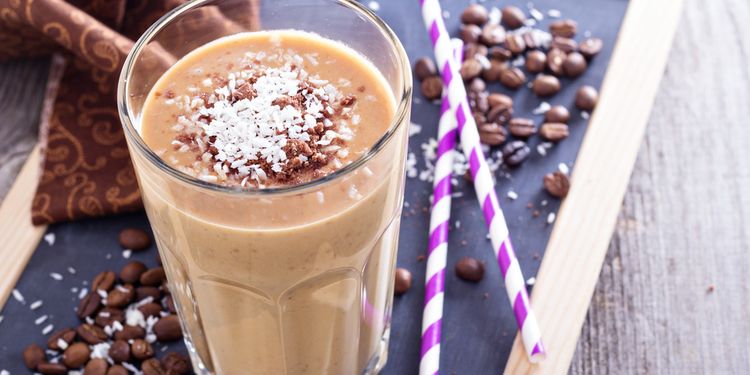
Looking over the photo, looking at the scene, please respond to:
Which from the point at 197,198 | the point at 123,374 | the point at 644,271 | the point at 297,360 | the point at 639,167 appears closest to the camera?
the point at 197,198

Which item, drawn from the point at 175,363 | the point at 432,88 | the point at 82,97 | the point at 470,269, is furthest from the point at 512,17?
the point at 175,363

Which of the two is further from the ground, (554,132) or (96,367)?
(554,132)

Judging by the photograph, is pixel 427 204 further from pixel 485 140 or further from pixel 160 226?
pixel 160 226

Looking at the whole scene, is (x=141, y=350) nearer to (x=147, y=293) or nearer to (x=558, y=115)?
(x=147, y=293)

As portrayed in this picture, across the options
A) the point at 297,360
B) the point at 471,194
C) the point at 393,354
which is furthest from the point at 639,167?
the point at 297,360

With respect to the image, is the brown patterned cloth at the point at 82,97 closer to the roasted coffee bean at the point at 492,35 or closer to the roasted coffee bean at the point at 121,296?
the roasted coffee bean at the point at 121,296
